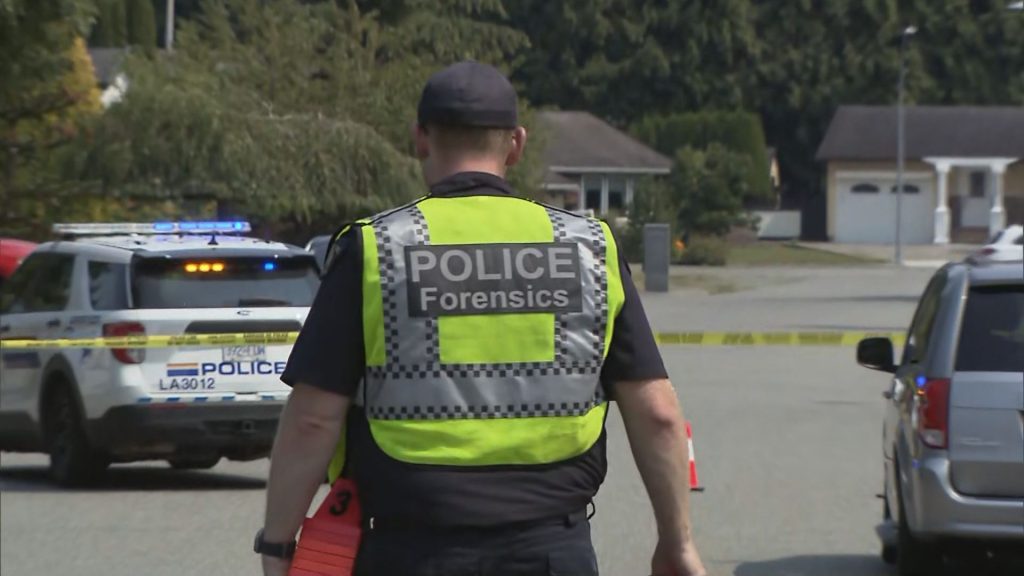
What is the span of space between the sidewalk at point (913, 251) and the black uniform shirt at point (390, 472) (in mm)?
55893

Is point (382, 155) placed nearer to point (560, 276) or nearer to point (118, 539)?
point (118, 539)

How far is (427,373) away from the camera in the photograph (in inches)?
155

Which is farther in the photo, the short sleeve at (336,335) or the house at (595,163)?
the house at (595,163)

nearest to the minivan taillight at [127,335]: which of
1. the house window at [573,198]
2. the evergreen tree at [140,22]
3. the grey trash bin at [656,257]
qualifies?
the grey trash bin at [656,257]

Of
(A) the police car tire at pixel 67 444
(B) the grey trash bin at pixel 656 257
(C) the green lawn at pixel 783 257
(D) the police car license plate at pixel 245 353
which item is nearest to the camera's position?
(D) the police car license plate at pixel 245 353

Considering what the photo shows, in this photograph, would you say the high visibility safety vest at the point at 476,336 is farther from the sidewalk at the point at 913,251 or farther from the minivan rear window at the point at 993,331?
the sidewalk at the point at 913,251

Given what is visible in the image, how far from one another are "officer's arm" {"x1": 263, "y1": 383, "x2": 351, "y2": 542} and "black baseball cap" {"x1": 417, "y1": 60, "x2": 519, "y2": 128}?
0.62 metres

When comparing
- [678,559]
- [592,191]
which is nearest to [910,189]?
[592,191]

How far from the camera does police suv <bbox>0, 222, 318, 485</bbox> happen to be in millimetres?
12172

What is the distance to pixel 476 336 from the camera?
3.95 meters

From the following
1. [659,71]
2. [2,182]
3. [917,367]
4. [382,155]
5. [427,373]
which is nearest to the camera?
[427,373]

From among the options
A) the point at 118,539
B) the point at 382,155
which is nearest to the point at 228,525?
the point at 118,539

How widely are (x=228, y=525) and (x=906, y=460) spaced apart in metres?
4.13

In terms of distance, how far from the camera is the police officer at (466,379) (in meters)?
3.89
